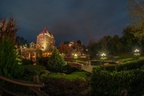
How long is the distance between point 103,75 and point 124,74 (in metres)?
0.86

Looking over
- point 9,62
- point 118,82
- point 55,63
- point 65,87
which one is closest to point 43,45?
point 55,63

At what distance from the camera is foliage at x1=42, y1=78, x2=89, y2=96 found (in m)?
12.3

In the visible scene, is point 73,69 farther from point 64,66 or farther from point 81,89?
point 81,89

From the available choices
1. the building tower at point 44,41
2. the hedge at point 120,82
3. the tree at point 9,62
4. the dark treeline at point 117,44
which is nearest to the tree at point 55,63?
the building tower at point 44,41

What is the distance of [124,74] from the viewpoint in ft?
27.5

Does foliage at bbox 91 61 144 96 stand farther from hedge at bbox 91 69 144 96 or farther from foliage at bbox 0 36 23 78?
foliage at bbox 0 36 23 78

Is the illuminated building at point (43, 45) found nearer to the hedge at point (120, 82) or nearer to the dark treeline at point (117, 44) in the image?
the dark treeline at point (117, 44)

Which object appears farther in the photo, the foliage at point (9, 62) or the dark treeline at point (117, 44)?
the dark treeline at point (117, 44)

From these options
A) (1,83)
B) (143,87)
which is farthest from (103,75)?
(1,83)

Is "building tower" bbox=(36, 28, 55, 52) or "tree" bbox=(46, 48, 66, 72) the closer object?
"tree" bbox=(46, 48, 66, 72)

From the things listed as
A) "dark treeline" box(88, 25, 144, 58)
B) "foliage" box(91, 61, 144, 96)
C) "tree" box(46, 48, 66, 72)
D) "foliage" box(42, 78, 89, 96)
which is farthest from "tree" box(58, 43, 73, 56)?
"foliage" box(91, 61, 144, 96)

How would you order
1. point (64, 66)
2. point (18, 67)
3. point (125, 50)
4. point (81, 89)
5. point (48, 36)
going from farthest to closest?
point (125, 50) < point (48, 36) < point (64, 66) < point (81, 89) < point (18, 67)

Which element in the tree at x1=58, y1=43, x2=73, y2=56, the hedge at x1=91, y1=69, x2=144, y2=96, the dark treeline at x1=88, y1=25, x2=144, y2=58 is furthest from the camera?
the dark treeline at x1=88, y1=25, x2=144, y2=58

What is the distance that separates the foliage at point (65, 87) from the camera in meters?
12.3
